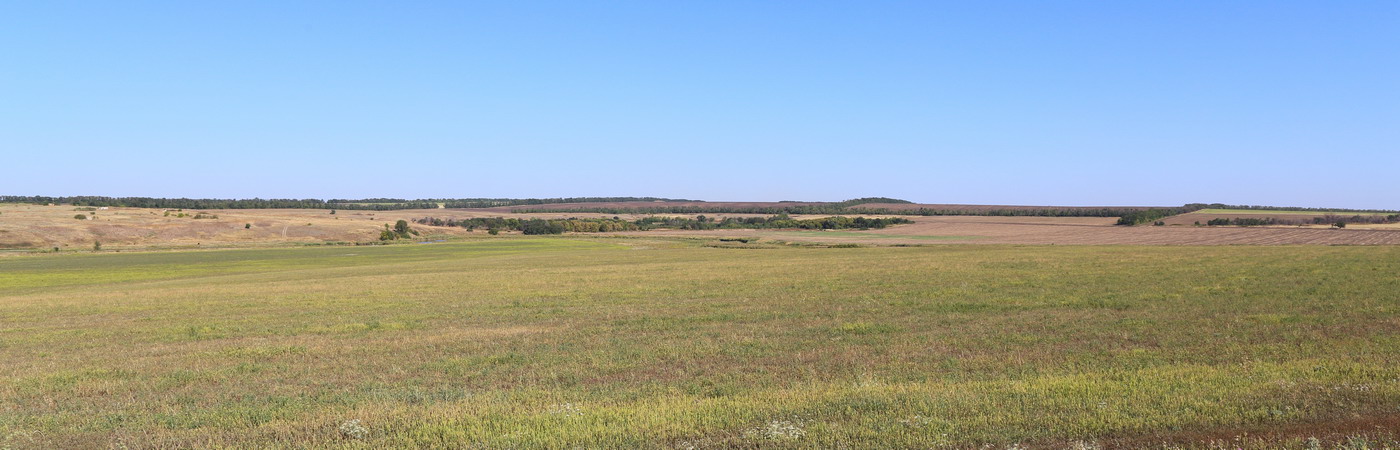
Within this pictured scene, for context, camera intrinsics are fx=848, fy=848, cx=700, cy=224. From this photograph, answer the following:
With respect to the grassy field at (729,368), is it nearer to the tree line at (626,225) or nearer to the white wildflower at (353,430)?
the white wildflower at (353,430)

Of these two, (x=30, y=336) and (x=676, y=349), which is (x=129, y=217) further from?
(x=676, y=349)

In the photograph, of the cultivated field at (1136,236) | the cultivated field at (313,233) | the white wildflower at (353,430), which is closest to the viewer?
the white wildflower at (353,430)

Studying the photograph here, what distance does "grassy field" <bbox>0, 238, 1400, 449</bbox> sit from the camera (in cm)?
919

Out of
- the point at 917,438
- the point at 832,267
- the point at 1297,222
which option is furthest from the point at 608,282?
the point at 1297,222

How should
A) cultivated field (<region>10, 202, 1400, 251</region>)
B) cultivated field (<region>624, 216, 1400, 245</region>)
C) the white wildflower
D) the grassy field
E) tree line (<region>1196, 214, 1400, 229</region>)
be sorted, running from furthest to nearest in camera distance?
tree line (<region>1196, 214, 1400, 229</region>), cultivated field (<region>10, 202, 1400, 251</region>), cultivated field (<region>624, 216, 1400, 245</region>), the white wildflower, the grassy field

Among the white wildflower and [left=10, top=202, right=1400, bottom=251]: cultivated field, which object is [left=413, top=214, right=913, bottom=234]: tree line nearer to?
[left=10, top=202, right=1400, bottom=251]: cultivated field

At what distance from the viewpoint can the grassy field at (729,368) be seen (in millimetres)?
9188

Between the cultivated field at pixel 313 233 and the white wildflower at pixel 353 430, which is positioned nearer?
the white wildflower at pixel 353 430

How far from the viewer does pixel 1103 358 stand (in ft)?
45.7

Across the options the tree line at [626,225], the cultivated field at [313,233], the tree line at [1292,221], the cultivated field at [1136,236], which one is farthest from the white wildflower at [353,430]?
the tree line at [626,225]

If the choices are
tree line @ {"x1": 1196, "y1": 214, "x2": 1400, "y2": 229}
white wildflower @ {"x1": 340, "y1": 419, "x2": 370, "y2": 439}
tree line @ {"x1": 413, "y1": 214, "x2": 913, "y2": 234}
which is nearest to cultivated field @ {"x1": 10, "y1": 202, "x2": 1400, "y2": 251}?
tree line @ {"x1": 1196, "y1": 214, "x2": 1400, "y2": 229}

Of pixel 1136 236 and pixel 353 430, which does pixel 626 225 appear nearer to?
pixel 1136 236

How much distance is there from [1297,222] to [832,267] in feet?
320

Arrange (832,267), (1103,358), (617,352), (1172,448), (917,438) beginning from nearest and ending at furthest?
(1172,448) → (917,438) → (1103,358) → (617,352) → (832,267)
